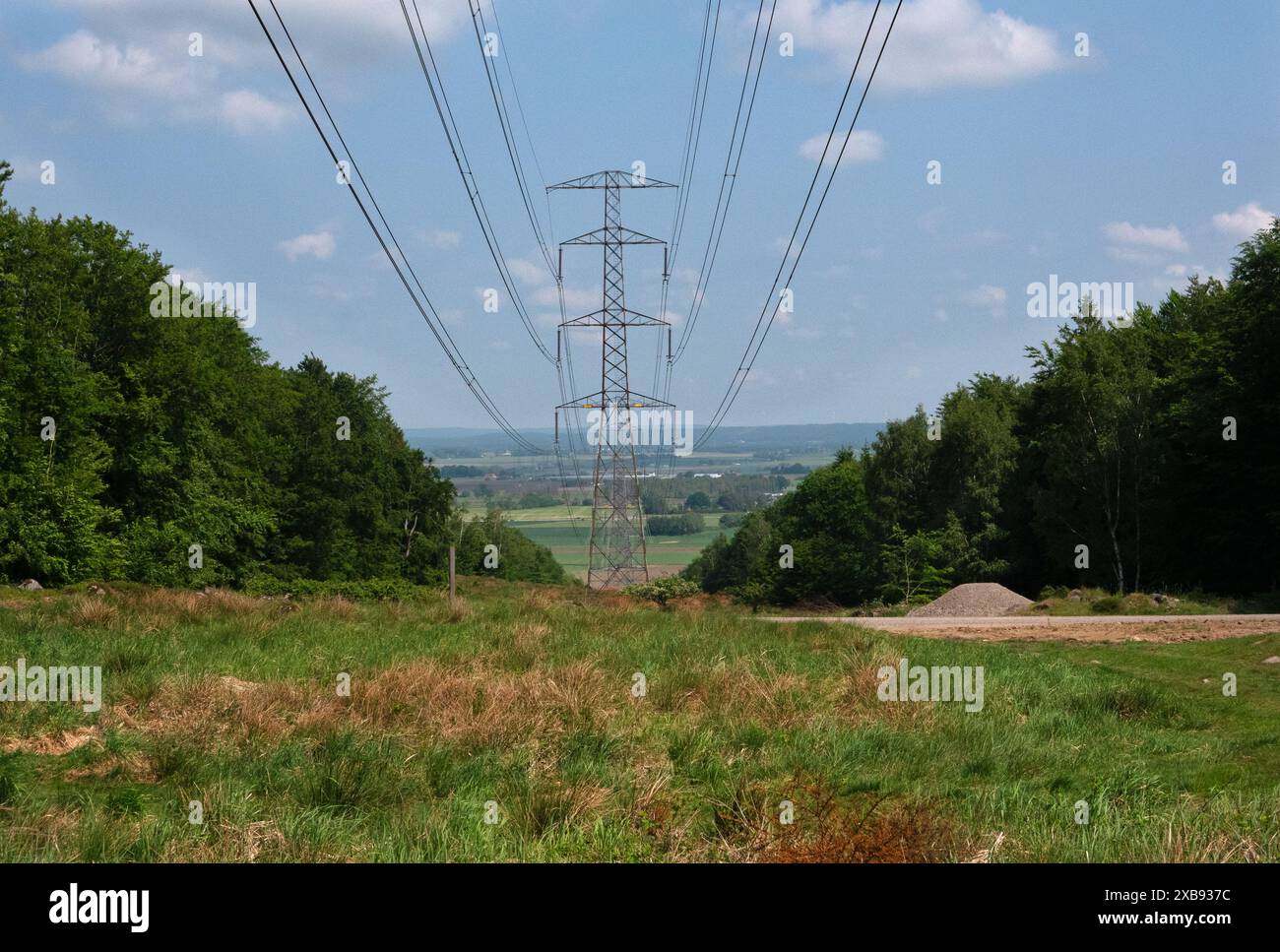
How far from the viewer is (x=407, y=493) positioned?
2835 inches

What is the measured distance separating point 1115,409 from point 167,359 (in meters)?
41.5

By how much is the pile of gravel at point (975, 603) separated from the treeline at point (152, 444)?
96.0 ft

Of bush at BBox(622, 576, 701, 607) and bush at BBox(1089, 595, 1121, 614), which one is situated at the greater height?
bush at BBox(1089, 595, 1121, 614)

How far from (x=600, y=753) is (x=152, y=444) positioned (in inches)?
1674

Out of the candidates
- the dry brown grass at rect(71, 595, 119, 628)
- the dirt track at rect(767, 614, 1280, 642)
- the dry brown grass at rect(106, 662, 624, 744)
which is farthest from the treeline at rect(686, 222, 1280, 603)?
the dry brown grass at rect(71, 595, 119, 628)

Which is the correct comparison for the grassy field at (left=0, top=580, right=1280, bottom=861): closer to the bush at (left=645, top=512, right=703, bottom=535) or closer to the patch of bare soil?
the patch of bare soil

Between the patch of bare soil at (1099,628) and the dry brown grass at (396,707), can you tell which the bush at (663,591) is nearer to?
the patch of bare soil at (1099,628)

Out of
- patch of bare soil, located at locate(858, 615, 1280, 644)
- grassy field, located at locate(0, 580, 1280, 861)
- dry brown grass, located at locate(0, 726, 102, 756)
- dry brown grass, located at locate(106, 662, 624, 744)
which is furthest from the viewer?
patch of bare soil, located at locate(858, 615, 1280, 644)

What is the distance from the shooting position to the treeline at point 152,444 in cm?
3844

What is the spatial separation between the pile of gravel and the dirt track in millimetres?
4471

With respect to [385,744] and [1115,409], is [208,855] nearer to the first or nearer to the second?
[385,744]

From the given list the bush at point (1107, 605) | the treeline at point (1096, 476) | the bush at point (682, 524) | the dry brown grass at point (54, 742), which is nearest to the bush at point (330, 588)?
the treeline at point (1096, 476)

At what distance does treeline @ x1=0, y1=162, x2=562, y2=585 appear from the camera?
126 feet

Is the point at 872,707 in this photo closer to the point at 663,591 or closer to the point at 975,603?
the point at 975,603
